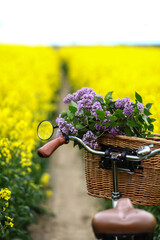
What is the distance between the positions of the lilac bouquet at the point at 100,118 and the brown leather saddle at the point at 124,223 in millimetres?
577

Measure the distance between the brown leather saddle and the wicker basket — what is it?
450mm

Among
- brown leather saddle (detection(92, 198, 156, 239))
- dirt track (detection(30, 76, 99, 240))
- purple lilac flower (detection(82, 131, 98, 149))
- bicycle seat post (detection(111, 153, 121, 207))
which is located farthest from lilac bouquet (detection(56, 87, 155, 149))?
dirt track (detection(30, 76, 99, 240))

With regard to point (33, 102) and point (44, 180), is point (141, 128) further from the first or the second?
point (33, 102)

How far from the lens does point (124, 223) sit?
5.41 ft

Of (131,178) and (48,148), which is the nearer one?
(48,148)

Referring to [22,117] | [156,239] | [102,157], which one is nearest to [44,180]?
[22,117]

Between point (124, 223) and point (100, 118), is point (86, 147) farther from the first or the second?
point (124, 223)

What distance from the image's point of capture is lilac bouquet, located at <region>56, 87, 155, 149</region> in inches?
85.6

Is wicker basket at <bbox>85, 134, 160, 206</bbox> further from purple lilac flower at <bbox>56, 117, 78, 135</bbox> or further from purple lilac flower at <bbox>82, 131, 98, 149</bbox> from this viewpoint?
purple lilac flower at <bbox>56, 117, 78, 135</bbox>

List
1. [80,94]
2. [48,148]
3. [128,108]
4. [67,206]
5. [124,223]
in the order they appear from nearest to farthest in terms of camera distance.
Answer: [124,223]
[48,148]
[128,108]
[80,94]
[67,206]

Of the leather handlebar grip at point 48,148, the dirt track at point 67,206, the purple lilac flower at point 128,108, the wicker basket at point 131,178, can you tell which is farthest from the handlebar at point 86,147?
the dirt track at point 67,206

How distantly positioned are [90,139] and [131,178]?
0.35 meters

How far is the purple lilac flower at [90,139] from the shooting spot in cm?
219

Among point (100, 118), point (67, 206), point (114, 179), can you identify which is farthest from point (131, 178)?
point (67, 206)
